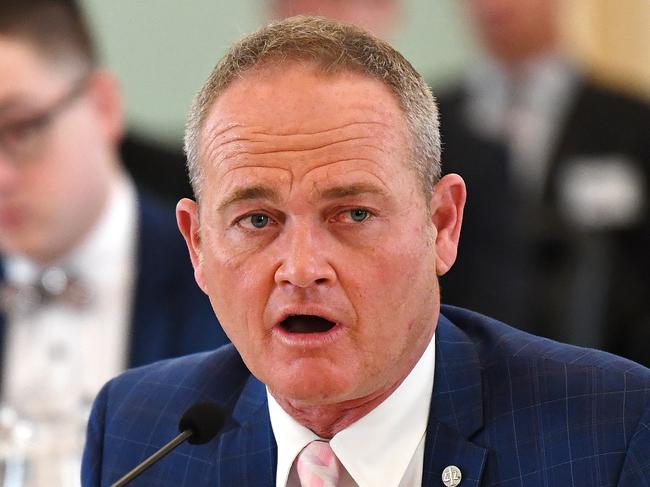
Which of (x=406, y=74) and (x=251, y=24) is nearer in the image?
(x=406, y=74)

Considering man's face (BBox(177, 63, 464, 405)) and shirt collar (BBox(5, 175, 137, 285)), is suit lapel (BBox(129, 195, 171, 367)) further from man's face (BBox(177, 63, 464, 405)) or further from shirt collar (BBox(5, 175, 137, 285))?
man's face (BBox(177, 63, 464, 405))

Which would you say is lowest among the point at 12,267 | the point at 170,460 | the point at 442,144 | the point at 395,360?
the point at 12,267

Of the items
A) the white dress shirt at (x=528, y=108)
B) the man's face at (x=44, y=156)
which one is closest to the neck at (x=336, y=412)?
the man's face at (x=44, y=156)

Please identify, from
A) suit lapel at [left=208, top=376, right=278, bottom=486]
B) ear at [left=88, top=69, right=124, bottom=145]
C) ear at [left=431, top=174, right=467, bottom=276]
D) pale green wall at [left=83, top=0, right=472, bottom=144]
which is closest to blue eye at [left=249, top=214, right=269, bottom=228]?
ear at [left=431, top=174, right=467, bottom=276]

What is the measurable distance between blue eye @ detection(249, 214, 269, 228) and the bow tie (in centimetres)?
176

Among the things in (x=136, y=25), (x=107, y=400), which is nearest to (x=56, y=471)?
(x=107, y=400)

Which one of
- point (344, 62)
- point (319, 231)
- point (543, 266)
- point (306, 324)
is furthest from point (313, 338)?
point (543, 266)

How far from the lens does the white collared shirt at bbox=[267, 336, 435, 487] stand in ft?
6.58

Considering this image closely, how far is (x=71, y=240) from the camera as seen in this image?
11.8 feet

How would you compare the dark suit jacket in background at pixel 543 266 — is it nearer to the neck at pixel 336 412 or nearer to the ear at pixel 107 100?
the ear at pixel 107 100

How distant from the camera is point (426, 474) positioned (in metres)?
1.98

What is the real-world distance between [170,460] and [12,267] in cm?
163

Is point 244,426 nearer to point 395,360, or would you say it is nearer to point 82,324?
point 395,360

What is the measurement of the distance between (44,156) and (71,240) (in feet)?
0.83
